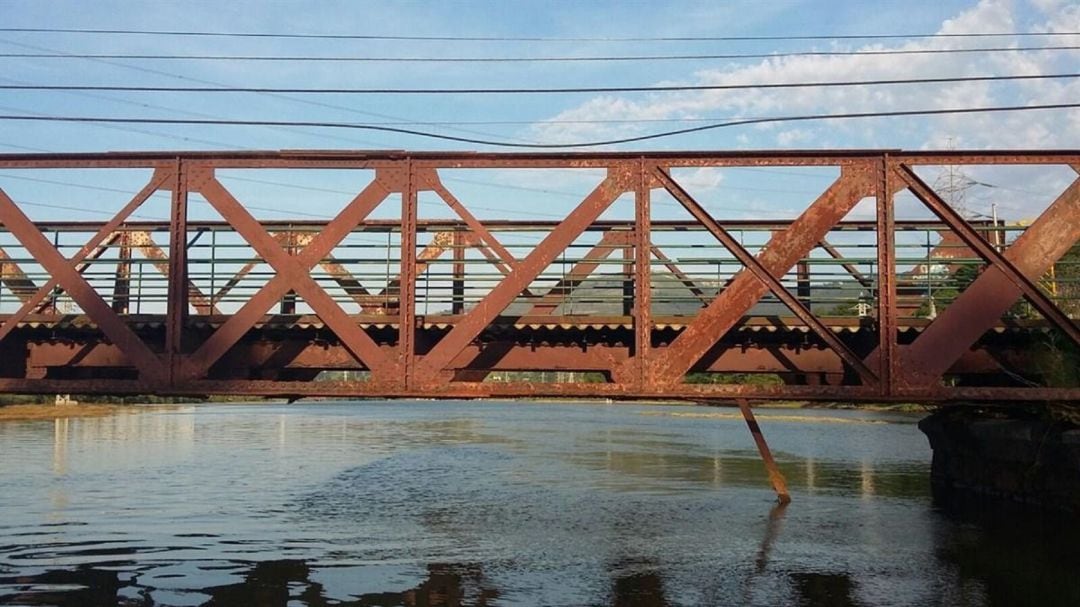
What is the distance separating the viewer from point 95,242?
13281 mm

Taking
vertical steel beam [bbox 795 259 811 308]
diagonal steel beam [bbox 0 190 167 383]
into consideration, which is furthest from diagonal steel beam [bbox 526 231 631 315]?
diagonal steel beam [bbox 0 190 167 383]

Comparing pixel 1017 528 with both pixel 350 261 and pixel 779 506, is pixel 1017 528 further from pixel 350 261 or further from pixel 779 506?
pixel 350 261

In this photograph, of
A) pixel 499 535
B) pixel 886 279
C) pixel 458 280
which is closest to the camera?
pixel 886 279

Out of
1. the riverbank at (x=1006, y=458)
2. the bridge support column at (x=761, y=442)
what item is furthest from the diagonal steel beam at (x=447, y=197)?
the riverbank at (x=1006, y=458)

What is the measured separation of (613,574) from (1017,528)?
33.8ft

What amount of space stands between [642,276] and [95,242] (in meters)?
8.40

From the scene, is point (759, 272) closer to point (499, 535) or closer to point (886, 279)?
point (886, 279)

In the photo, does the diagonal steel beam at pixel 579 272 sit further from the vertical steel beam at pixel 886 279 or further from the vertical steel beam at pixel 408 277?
the vertical steel beam at pixel 886 279

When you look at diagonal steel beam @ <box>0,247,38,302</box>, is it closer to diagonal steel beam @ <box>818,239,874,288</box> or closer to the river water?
the river water

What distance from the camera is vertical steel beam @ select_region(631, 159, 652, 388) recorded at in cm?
1311

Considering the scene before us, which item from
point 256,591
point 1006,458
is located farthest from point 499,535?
point 1006,458

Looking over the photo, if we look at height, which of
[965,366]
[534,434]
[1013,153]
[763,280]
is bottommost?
[534,434]

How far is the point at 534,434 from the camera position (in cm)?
5706

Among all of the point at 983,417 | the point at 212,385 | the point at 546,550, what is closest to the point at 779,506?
the point at 983,417
